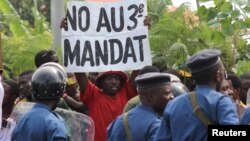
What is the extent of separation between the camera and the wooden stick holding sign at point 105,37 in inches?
444

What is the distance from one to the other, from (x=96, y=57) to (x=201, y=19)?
272 cm

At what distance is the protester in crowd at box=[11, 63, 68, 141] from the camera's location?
8.03 m

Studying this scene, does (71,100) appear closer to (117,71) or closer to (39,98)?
(117,71)

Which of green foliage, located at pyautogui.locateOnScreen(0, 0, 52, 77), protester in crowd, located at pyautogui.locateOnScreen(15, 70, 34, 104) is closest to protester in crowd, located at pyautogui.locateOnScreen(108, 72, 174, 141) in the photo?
protester in crowd, located at pyautogui.locateOnScreen(15, 70, 34, 104)

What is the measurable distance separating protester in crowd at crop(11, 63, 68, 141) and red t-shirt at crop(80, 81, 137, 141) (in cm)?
235

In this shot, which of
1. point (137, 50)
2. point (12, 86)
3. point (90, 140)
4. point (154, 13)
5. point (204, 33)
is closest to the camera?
→ point (90, 140)

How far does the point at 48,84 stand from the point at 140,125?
84cm

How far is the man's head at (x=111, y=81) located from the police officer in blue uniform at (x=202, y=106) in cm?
299

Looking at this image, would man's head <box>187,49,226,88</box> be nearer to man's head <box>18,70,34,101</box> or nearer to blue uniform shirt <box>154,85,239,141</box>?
blue uniform shirt <box>154,85,239,141</box>

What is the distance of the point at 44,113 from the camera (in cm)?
814

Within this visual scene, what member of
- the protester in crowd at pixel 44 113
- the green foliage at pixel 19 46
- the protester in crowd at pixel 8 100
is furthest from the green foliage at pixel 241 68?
the protester in crowd at pixel 44 113

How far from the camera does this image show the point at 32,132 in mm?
8047

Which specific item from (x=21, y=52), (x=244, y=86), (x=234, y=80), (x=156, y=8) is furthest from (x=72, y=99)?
(x=156, y=8)

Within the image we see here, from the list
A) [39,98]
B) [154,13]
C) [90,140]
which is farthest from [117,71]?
[154,13]
